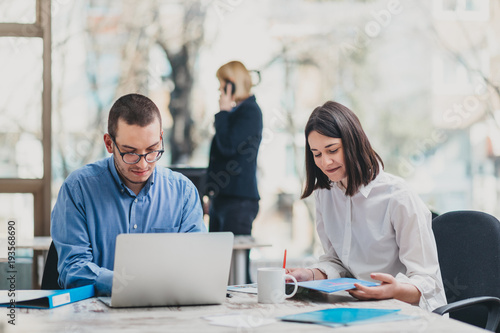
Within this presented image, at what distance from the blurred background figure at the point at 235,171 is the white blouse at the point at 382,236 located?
1422mm

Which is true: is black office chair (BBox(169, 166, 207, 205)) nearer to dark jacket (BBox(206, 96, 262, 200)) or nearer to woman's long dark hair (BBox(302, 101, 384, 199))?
dark jacket (BBox(206, 96, 262, 200))

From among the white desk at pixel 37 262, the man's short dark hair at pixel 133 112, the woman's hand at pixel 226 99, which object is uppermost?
the woman's hand at pixel 226 99

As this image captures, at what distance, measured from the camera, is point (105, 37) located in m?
4.79

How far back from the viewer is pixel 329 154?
208cm

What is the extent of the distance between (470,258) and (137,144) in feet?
3.76

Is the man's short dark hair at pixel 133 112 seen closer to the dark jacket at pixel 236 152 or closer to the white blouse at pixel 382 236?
the white blouse at pixel 382 236

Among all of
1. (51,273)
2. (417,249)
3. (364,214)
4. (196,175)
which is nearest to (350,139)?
(364,214)

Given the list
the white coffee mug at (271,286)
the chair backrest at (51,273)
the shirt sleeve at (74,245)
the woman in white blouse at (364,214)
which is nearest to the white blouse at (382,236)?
the woman in white blouse at (364,214)

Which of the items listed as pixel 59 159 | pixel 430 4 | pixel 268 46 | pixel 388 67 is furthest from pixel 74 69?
pixel 430 4

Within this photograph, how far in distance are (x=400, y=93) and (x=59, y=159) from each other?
2.58 metres

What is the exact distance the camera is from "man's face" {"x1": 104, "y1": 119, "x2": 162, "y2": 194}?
1.97m

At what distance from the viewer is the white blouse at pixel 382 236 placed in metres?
1.99

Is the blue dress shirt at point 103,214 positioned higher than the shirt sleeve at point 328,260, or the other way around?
the blue dress shirt at point 103,214

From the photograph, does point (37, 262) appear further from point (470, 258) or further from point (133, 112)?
point (470, 258)
